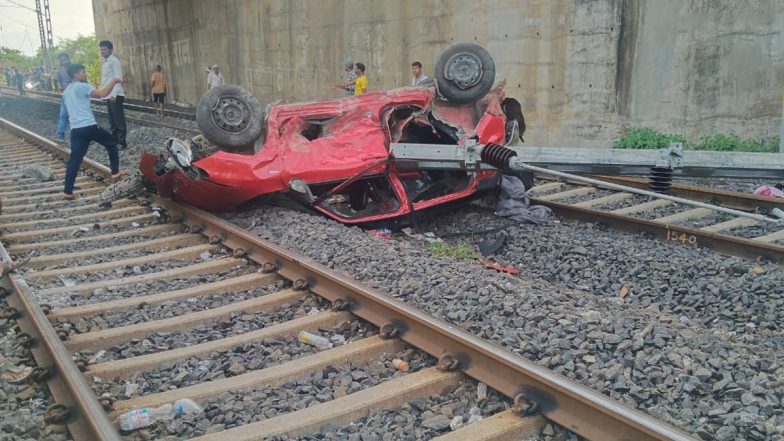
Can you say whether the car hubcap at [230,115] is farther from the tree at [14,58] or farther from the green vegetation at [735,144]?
the tree at [14,58]

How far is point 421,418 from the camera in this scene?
322 centimetres

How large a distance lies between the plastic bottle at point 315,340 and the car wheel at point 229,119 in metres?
3.32

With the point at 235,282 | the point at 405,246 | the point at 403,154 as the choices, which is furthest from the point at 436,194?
the point at 235,282

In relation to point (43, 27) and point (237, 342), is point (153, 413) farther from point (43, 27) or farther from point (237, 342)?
point (43, 27)

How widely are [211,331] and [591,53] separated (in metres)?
10.6

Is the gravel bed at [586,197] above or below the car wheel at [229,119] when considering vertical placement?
below

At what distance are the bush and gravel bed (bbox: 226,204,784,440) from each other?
5008mm

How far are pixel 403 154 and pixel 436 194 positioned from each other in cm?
96

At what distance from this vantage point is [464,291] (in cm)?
454

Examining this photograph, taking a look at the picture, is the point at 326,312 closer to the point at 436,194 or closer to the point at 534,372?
the point at 534,372

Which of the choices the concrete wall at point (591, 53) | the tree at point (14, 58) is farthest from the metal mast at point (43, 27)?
the concrete wall at point (591, 53)

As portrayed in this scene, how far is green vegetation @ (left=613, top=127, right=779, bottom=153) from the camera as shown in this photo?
35.2 feet

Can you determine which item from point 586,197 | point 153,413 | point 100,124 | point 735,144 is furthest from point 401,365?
point 100,124

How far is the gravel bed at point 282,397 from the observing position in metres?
3.16
